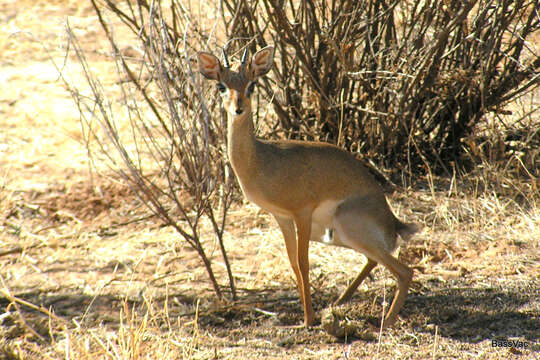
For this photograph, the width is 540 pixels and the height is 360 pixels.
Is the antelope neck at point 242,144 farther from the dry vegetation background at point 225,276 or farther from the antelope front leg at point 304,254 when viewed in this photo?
the dry vegetation background at point 225,276

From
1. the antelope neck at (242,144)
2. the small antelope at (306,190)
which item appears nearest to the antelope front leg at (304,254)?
the small antelope at (306,190)

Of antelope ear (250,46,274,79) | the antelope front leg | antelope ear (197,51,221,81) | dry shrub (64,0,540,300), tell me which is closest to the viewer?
antelope ear (197,51,221,81)

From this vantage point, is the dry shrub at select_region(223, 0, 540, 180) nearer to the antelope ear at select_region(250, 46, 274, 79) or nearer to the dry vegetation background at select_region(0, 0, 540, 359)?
the dry vegetation background at select_region(0, 0, 540, 359)

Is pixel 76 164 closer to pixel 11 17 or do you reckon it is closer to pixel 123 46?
pixel 123 46

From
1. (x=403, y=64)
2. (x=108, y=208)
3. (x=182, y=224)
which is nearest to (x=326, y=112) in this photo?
(x=403, y=64)

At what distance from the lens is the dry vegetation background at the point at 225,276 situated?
4.29m

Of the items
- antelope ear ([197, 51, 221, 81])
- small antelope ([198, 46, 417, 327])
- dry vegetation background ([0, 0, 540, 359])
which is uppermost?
antelope ear ([197, 51, 221, 81])

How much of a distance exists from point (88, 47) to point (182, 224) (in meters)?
4.55

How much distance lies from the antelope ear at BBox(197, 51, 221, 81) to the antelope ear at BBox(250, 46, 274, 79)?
0.73 feet

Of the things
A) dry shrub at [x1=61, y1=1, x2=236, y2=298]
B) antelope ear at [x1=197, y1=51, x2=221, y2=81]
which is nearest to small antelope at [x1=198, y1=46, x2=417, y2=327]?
antelope ear at [x1=197, y1=51, x2=221, y2=81]

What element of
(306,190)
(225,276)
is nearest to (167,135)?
(225,276)

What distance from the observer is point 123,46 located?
32.2 feet

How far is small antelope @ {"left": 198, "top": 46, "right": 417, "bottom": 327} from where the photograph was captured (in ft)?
13.7

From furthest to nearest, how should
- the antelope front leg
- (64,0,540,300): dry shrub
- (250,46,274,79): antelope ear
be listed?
(64,0,540,300): dry shrub < the antelope front leg < (250,46,274,79): antelope ear
